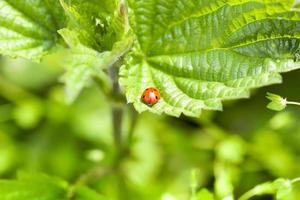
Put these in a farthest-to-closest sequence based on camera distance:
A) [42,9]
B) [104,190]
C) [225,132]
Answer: [225,132] < [104,190] < [42,9]

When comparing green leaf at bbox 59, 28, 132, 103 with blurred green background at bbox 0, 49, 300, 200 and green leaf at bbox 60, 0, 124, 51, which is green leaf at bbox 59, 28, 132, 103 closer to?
green leaf at bbox 60, 0, 124, 51

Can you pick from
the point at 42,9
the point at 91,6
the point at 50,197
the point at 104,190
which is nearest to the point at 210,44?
the point at 91,6

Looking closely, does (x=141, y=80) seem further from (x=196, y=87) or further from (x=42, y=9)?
(x=42, y=9)

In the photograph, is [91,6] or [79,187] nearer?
[91,6]

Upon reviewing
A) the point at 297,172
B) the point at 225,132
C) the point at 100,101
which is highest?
the point at 100,101

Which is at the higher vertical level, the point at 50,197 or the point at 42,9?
the point at 42,9

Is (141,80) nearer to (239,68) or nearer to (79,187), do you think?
(239,68)

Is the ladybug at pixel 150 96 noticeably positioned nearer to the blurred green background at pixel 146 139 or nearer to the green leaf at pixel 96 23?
the green leaf at pixel 96 23

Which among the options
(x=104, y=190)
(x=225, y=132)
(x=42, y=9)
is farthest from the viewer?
(x=225, y=132)
